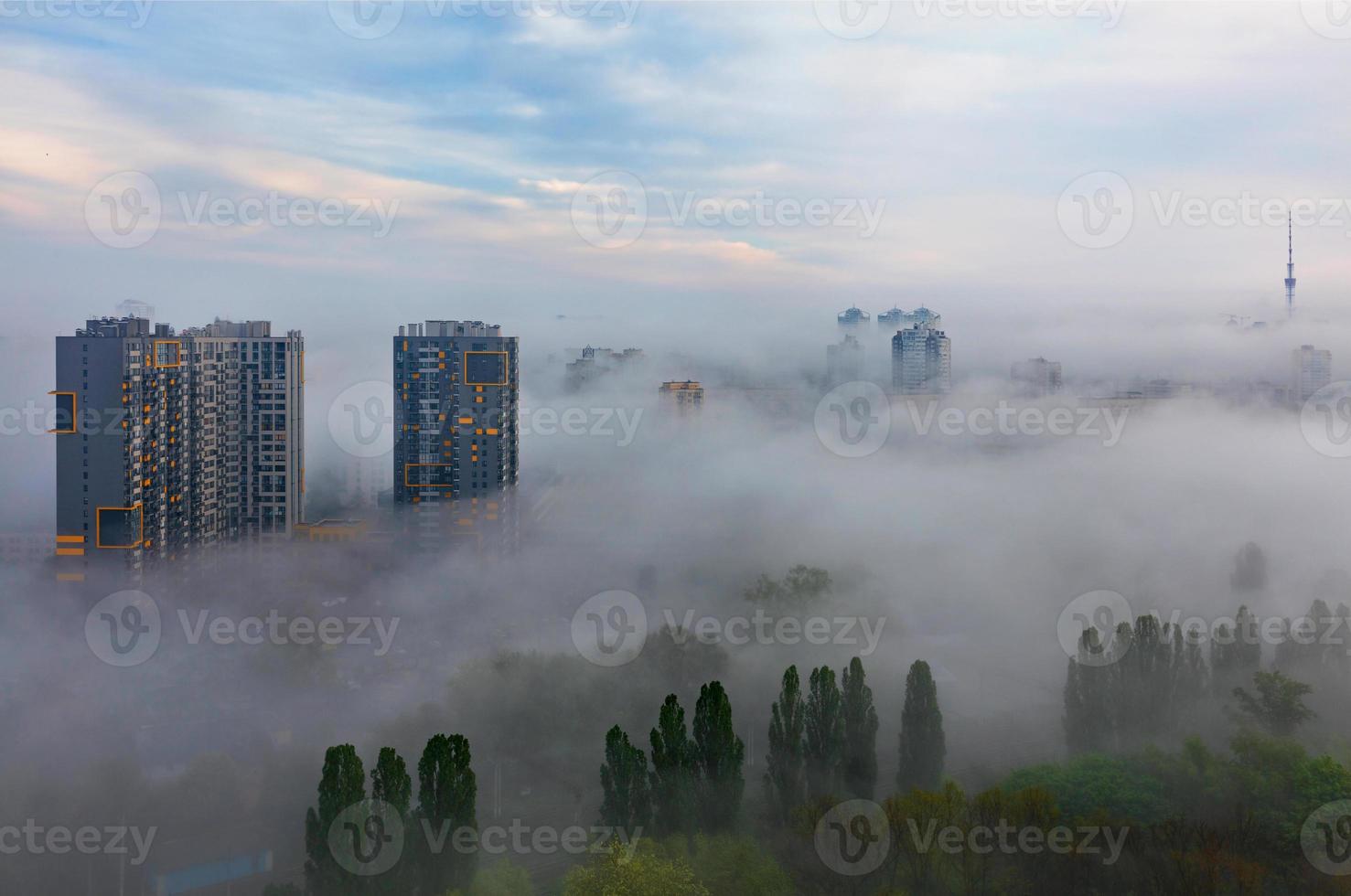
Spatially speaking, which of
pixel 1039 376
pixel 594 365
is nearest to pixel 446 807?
pixel 594 365

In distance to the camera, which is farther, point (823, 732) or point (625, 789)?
point (823, 732)

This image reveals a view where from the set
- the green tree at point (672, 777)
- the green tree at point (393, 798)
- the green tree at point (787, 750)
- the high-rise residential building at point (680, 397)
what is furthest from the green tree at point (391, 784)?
the high-rise residential building at point (680, 397)

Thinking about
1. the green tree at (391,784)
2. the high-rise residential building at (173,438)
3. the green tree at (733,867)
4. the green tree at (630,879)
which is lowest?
the green tree at (733,867)

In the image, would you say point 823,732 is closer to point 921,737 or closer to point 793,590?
point 921,737

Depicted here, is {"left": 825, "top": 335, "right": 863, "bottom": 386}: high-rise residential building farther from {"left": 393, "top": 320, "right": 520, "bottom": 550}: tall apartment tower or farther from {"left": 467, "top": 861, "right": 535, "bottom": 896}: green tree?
{"left": 467, "top": 861, "right": 535, "bottom": 896}: green tree

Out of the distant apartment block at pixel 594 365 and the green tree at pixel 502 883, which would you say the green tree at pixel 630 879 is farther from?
the distant apartment block at pixel 594 365
